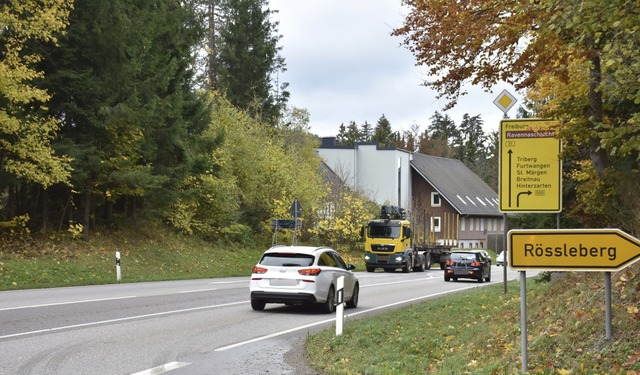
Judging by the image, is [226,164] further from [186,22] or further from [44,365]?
[44,365]

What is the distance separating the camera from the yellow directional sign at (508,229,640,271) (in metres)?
6.72

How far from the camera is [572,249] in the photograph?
6.88 metres

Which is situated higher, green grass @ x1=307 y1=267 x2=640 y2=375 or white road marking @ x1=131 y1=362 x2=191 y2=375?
green grass @ x1=307 y1=267 x2=640 y2=375

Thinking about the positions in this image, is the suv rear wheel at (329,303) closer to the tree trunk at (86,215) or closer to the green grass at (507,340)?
the green grass at (507,340)

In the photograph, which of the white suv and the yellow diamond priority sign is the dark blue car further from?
the yellow diamond priority sign

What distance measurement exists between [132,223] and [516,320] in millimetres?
24844

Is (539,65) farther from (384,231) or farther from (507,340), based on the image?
(384,231)

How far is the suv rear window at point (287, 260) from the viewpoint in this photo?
1675 cm

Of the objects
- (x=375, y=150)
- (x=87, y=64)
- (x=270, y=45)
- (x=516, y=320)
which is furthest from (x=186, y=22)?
(x=375, y=150)

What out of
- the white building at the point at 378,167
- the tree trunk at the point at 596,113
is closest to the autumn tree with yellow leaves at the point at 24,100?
→ the tree trunk at the point at 596,113

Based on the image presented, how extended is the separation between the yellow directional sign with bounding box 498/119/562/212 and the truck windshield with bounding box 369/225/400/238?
30412mm

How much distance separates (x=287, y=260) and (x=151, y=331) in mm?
4643

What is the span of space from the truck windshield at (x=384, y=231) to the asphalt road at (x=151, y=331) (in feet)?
64.0

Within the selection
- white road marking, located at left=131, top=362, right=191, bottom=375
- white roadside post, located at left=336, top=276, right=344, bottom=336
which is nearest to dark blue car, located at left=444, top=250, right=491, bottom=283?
white roadside post, located at left=336, top=276, right=344, bottom=336
